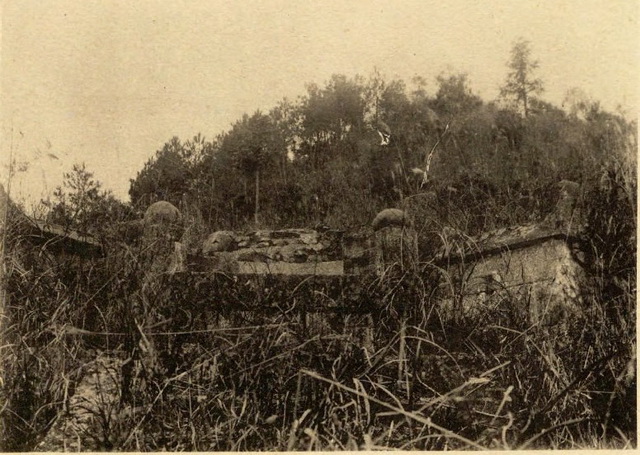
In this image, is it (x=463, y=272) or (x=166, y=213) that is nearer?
(x=463, y=272)

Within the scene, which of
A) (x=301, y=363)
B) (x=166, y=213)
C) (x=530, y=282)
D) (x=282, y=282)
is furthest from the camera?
(x=166, y=213)

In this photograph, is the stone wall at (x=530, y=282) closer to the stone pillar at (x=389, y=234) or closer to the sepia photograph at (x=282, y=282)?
the sepia photograph at (x=282, y=282)

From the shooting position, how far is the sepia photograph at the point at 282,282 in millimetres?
2719

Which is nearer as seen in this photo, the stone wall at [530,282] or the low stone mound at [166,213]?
the stone wall at [530,282]

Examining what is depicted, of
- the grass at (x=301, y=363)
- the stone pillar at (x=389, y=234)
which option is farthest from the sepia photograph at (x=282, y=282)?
the stone pillar at (x=389, y=234)

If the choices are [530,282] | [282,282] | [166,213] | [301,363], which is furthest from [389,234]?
[301,363]

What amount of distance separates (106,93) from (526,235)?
318 cm

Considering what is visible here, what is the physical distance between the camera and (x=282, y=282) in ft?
11.3

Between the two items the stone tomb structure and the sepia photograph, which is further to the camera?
the stone tomb structure

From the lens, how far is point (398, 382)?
9.29 feet

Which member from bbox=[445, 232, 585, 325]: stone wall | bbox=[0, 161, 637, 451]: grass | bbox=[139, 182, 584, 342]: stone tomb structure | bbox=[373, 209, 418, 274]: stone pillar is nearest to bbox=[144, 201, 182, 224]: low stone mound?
bbox=[139, 182, 584, 342]: stone tomb structure

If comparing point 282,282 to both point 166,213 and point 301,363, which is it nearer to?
point 301,363

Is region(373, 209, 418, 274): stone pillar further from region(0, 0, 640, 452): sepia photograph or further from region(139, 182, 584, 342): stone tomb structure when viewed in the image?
region(0, 0, 640, 452): sepia photograph

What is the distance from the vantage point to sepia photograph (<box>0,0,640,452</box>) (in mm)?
2719
